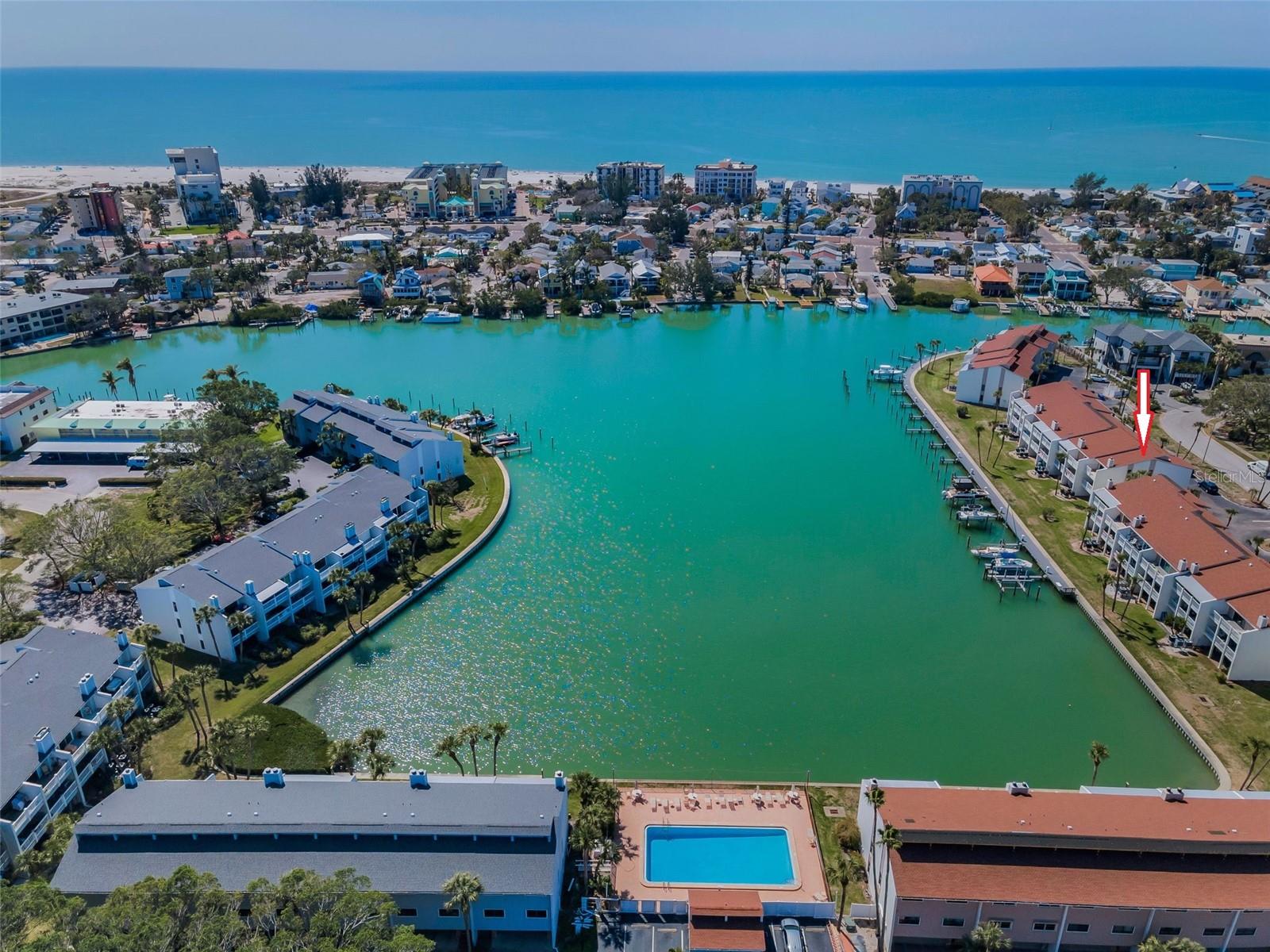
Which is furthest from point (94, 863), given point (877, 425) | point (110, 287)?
point (110, 287)

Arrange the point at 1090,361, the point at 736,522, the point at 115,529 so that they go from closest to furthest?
the point at 115,529 < the point at 736,522 < the point at 1090,361

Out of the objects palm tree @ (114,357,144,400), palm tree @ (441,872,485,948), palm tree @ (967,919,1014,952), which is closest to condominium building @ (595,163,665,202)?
palm tree @ (114,357,144,400)

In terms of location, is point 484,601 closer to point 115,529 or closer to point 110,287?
point 115,529

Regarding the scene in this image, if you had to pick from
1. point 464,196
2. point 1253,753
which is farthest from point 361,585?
point 464,196

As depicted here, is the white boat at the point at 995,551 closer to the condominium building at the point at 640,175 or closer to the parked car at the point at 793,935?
the parked car at the point at 793,935

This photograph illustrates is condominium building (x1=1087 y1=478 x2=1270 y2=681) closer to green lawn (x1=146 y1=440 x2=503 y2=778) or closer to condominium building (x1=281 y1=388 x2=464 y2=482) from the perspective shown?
green lawn (x1=146 y1=440 x2=503 y2=778)

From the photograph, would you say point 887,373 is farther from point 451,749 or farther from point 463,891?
point 463,891
